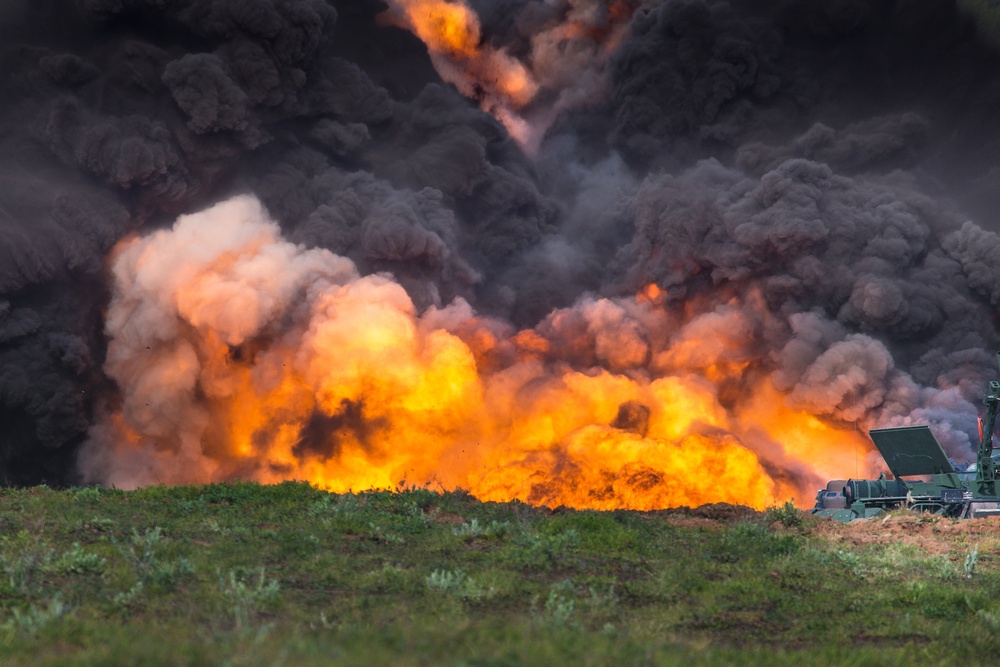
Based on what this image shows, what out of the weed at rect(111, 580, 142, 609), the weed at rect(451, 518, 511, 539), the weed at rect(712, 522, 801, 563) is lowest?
the weed at rect(111, 580, 142, 609)

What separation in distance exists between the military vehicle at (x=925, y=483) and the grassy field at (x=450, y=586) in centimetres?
841

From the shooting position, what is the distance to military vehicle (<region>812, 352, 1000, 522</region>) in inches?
1198

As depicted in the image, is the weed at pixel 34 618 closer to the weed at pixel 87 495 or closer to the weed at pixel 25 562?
the weed at pixel 25 562

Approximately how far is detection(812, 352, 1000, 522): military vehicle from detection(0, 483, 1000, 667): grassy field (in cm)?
841

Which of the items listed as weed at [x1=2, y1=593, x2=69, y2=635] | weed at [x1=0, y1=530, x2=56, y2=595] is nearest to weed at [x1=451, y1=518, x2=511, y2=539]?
weed at [x1=0, y1=530, x2=56, y2=595]

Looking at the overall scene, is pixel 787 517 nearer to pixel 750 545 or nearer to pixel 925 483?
pixel 750 545

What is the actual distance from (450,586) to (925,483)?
21.8 m

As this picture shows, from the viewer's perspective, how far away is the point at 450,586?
1395 cm

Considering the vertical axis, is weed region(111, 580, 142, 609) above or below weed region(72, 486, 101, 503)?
below

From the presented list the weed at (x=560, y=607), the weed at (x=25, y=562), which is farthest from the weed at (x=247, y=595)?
the weed at (x=560, y=607)

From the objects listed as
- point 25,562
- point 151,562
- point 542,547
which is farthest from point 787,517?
point 25,562

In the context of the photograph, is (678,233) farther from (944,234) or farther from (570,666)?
(570,666)

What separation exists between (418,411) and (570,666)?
3772 cm

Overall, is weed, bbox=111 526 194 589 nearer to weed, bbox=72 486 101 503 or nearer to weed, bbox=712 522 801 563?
weed, bbox=72 486 101 503
